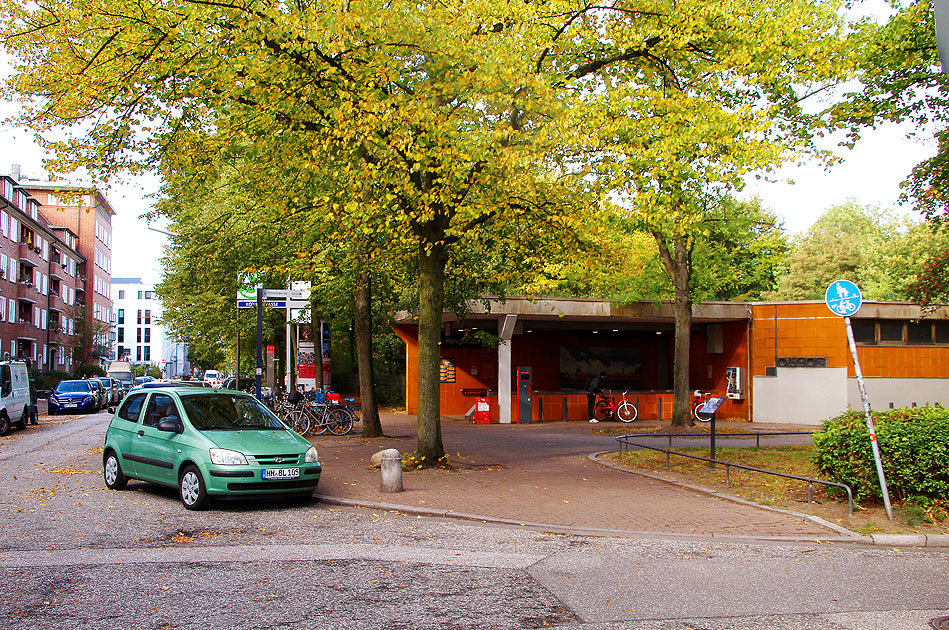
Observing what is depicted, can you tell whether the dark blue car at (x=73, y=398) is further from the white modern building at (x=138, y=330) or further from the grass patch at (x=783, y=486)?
the white modern building at (x=138, y=330)

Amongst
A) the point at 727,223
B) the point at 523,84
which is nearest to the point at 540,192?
the point at 523,84

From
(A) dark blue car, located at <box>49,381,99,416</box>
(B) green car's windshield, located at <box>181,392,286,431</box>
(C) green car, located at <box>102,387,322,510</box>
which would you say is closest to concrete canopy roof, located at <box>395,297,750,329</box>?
(B) green car's windshield, located at <box>181,392,286,431</box>

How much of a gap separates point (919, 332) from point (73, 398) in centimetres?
3383

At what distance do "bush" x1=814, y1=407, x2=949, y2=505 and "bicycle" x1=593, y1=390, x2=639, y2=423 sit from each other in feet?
56.3

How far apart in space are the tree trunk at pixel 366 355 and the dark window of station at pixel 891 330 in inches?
684

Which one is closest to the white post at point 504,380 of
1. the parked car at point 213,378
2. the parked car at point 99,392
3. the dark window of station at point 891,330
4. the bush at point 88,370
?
the dark window of station at point 891,330

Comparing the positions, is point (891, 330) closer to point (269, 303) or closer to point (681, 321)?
point (681, 321)

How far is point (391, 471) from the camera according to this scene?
37.5ft

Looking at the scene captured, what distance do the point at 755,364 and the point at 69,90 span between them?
2309 centimetres

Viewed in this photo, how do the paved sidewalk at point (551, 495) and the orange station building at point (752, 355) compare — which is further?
→ the orange station building at point (752, 355)

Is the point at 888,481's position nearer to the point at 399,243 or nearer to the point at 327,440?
the point at 399,243

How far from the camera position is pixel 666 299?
83.6ft

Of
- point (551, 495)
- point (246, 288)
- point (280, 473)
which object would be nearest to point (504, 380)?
point (246, 288)

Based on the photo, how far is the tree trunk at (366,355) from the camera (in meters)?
19.3
